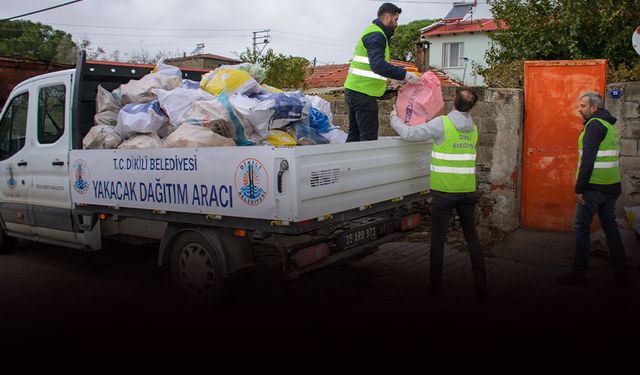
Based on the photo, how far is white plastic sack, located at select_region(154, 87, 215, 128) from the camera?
535 cm

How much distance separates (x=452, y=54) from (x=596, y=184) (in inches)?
1395

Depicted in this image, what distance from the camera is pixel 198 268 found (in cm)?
488

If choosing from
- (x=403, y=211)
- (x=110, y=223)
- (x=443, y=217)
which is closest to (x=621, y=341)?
(x=443, y=217)

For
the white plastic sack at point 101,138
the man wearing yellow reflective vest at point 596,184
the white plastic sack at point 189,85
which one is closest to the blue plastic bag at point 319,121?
the white plastic sack at point 189,85

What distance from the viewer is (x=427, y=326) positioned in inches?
174

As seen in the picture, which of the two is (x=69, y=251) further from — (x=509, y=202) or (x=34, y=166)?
(x=509, y=202)

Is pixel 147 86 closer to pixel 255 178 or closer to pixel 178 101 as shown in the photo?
pixel 178 101

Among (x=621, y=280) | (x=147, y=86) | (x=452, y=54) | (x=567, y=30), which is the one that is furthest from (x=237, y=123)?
(x=452, y=54)

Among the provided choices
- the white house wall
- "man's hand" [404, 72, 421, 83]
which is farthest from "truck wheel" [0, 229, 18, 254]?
the white house wall

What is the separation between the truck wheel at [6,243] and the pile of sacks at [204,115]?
2.46 m

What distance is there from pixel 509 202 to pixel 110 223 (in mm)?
4705

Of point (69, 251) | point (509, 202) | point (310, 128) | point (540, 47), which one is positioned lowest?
point (69, 251)

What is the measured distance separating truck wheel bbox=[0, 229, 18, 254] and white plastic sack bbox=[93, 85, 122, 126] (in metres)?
2.46

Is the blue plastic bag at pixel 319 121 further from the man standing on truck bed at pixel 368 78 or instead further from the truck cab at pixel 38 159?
the truck cab at pixel 38 159
